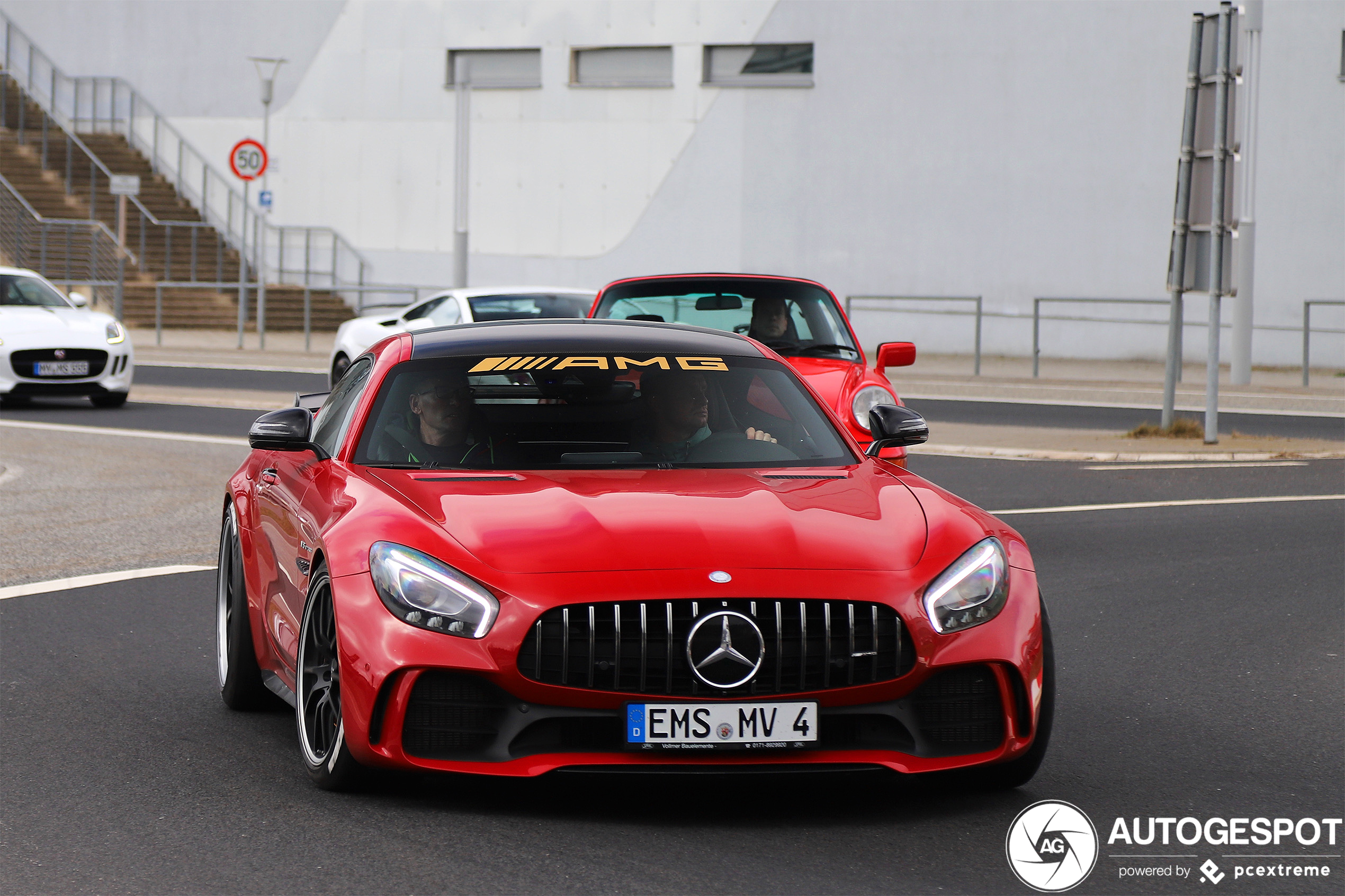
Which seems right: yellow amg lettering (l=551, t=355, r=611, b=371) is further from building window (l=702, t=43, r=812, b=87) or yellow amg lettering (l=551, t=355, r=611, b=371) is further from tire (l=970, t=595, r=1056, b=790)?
building window (l=702, t=43, r=812, b=87)

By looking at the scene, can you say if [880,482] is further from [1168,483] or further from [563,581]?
[1168,483]

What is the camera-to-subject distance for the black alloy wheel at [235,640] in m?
6.42

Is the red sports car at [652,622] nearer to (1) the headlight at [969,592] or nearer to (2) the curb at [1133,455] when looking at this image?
(1) the headlight at [969,592]

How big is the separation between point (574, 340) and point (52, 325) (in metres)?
14.8

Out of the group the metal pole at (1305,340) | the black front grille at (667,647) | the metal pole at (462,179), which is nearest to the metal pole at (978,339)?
the metal pole at (1305,340)

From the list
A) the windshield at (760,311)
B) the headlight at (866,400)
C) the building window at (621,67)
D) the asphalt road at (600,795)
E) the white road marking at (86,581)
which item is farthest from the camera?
the building window at (621,67)

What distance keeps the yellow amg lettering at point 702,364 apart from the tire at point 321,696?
1542mm

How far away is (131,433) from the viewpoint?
17.5 metres

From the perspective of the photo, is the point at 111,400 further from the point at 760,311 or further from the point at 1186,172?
the point at 1186,172

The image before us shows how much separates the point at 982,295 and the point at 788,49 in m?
5.80

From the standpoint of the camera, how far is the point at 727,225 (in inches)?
1388

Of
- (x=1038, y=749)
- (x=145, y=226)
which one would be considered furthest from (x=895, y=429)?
(x=145, y=226)

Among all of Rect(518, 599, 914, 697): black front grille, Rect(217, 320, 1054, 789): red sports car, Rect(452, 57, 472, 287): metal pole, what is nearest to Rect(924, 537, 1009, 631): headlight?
Rect(217, 320, 1054, 789): red sports car

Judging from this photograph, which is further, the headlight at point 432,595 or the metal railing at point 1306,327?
the metal railing at point 1306,327
